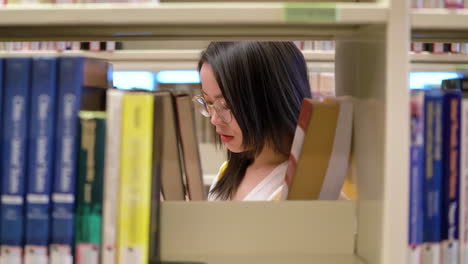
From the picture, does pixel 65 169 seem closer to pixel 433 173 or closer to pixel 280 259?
pixel 280 259

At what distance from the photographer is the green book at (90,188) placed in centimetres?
79

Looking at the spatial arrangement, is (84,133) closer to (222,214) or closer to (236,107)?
(222,214)

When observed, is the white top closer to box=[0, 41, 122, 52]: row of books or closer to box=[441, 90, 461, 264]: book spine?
box=[441, 90, 461, 264]: book spine

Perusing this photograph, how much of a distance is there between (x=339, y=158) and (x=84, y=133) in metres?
0.48

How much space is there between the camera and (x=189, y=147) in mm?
1008

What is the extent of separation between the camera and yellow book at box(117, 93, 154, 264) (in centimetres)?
77

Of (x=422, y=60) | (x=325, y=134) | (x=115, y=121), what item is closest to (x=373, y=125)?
(x=325, y=134)

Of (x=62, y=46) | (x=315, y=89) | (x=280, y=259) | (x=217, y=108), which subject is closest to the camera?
(x=280, y=259)

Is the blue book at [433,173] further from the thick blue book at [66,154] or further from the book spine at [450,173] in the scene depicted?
the thick blue book at [66,154]

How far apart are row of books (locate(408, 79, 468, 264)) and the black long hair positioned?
0.55 m

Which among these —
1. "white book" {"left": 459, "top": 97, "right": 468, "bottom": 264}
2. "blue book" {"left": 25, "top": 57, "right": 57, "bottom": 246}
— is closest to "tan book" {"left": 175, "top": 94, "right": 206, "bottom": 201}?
"blue book" {"left": 25, "top": 57, "right": 57, "bottom": 246}

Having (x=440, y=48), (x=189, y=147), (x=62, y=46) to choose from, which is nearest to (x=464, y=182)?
(x=189, y=147)

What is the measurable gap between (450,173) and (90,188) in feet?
1.93

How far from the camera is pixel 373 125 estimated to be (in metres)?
0.86
